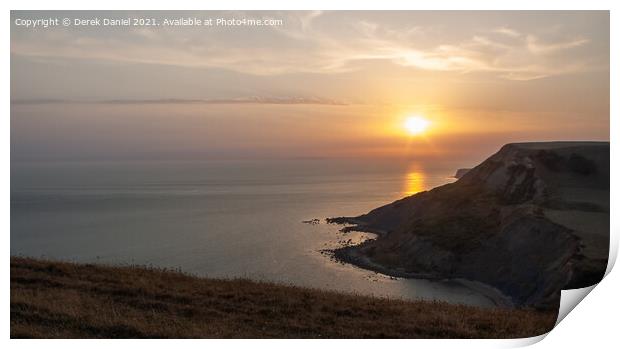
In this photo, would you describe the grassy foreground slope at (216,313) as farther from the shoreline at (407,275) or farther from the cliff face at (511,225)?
the shoreline at (407,275)

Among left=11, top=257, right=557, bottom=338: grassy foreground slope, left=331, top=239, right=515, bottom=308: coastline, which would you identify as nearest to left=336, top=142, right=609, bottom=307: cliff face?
left=331, top=239, right=515, bottom=308: coastline

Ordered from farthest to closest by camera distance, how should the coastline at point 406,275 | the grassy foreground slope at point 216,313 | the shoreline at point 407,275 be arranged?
the coastline at point 406,275 → the shoreline at point 407,275 → the grassy foreground slope at point 216,313

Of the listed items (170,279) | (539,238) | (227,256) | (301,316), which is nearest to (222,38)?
(170,279)

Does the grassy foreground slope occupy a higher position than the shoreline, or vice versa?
the grassy foreground slope

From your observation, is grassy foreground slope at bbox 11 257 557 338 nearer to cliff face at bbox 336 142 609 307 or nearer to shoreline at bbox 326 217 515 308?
cliff face at bbox 336 142 609 307

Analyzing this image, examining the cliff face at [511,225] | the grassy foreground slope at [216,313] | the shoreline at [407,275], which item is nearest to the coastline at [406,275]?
the shoreline at [407,275]

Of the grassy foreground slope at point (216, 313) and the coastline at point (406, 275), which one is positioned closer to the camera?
the grassy foreground slope at point (216, 313)

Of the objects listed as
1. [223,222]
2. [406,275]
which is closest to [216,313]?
[406,275]
